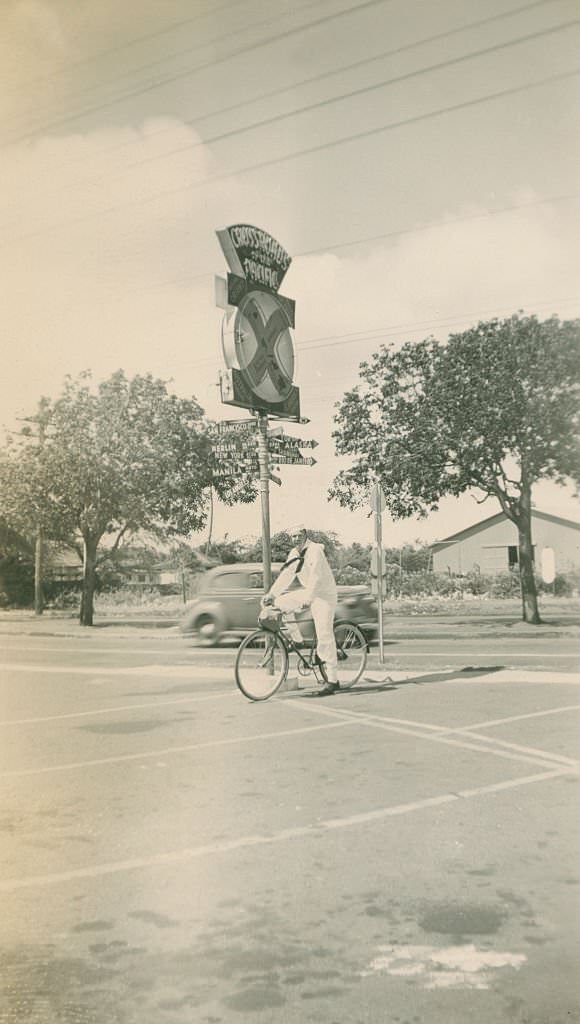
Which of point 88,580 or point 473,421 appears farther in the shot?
point 473,421

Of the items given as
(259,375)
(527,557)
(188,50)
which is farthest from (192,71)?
(527,557)

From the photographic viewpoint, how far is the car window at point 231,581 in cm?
1806

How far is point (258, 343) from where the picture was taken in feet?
39.5

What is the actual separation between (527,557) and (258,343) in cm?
1314

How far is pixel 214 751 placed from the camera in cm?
685

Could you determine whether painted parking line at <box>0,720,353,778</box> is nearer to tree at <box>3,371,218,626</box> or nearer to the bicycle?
the bicycle

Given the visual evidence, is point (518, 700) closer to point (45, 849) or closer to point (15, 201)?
point (45, 849)

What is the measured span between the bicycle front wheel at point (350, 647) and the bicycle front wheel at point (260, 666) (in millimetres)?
834

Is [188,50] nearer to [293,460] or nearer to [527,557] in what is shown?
[293,460]

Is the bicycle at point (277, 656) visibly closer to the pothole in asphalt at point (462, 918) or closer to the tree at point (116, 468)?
the tree at point (116, 468)

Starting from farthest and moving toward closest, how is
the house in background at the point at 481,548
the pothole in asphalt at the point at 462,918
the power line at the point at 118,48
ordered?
the house in background at the point at 481,548 → the power line at the point at 118,48 → the pothole in asphalt at the point at 462,918

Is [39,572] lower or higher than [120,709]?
higher

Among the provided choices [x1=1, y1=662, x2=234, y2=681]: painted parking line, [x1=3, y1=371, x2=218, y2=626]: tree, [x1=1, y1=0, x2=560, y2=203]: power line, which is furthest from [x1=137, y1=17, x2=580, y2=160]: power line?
[x1=1, y1=662, x2=234, y2=681]: painted parking line

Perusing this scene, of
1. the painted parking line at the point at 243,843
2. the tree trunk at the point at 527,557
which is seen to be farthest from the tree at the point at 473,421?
the painted parking line at the point at 243,843
